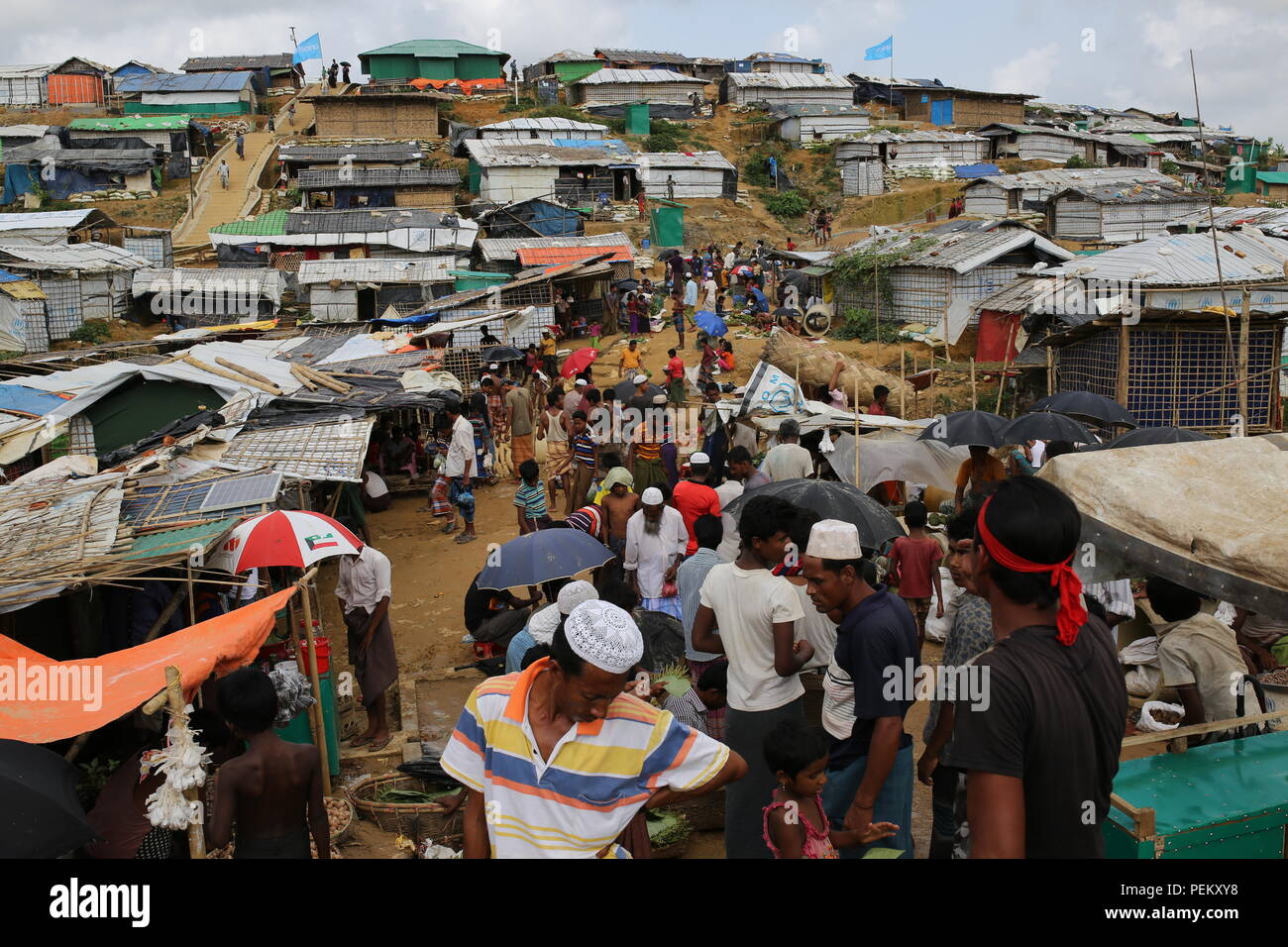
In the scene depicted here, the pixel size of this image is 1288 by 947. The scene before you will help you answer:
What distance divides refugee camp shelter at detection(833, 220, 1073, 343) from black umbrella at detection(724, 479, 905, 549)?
58.8 feet

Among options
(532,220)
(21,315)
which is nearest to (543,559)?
(21,315)

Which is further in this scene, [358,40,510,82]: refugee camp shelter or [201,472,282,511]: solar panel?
[358,40,510,82]: refugee camp shelter

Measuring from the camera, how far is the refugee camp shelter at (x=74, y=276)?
26.9 metres

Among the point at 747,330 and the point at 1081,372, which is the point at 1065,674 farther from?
the point at 747,330

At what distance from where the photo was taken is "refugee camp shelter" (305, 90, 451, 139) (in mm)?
46500

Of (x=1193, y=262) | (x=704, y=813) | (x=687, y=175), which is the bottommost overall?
(x=704, y=813)

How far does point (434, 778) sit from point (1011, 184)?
35.9 m

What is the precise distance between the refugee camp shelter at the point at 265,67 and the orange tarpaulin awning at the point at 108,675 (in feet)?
186

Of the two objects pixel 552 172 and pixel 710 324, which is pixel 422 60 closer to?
pixel 552 172

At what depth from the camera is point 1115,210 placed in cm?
3381

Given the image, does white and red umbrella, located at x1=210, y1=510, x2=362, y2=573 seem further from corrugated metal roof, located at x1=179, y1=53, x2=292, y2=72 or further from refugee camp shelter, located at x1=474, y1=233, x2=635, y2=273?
corrugated metal roof, located at x1=179, y1=53, x2=292, y2=72

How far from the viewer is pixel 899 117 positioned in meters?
55.7

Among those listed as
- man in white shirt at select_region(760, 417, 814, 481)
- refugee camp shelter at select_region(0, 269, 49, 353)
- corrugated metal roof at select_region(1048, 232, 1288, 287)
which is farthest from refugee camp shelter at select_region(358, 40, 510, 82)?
man in white shirt at select_region(760, 417, 814, 481)

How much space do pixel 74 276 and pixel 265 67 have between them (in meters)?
33.4
